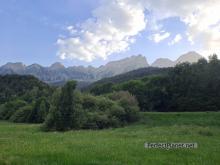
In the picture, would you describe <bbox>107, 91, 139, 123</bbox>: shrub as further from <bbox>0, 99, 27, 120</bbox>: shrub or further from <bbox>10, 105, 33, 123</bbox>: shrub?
<bbox>0, 99, 27, 120</bbox>: shrub

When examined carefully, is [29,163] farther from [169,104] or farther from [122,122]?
[169,104]

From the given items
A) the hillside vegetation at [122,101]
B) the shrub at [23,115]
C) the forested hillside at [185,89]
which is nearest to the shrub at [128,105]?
the hillside vegetation at [122,101]

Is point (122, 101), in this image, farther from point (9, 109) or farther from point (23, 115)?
point (9, 109)

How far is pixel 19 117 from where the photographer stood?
362 ft

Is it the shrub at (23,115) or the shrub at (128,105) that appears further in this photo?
the shrub at (23,115)

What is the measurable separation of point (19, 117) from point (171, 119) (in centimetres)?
5531

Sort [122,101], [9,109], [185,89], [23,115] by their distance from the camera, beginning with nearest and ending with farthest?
[122,101] → [23,115] → [185,89] → [9,109]

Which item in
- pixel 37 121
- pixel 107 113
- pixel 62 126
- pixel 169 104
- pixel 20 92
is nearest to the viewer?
pixel 62 126

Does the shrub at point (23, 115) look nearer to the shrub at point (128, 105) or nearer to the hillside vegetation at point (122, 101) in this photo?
the hillside vegetation at point (122, 101)

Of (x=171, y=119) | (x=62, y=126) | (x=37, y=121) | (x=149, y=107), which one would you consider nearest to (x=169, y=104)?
(x=149, y=107)

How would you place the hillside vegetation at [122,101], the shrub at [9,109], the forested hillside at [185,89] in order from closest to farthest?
the hillside vegetation at [122,101] < the forested hillside at [185,89] < the shrub at [9,109]

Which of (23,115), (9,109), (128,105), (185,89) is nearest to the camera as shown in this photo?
(128,105)

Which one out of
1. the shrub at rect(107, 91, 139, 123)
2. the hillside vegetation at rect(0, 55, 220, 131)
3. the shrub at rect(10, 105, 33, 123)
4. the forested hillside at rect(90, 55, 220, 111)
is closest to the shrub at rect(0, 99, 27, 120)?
the hillside vegetation at rect(0, 55, 220, 131)

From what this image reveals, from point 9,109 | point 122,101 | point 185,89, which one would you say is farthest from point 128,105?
point 9,109
